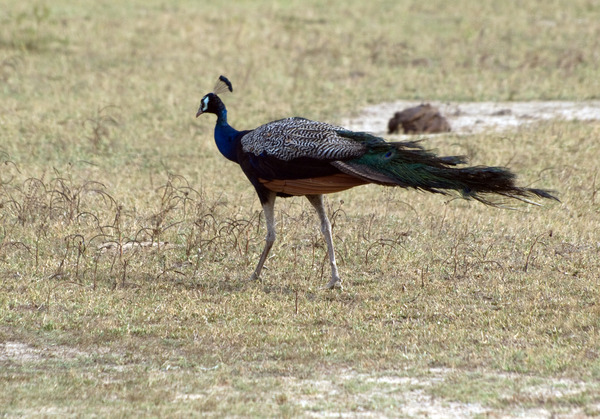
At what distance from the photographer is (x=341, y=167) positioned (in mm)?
6438

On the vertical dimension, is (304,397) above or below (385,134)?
below

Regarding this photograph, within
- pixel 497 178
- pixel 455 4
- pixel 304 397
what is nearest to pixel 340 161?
pixel 497 178

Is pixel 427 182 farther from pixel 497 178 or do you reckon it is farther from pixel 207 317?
pixel 207 317

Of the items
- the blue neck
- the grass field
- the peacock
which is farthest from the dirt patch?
the peacock

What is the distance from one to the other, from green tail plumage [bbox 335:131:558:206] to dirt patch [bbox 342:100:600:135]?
6.30 meters

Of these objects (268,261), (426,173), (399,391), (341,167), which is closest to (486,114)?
(268,261)

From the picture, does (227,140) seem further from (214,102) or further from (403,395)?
(403,395)

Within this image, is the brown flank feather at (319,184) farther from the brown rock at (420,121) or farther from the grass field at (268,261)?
the brown rock at (420,121)

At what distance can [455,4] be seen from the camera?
22.1 metres

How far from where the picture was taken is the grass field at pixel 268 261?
4828 millimetres

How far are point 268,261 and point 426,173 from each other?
6.44 feet

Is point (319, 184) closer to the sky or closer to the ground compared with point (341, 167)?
closer to the ground

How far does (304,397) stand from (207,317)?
5.76 feet

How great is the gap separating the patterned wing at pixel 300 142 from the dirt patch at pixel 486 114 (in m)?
6.07
